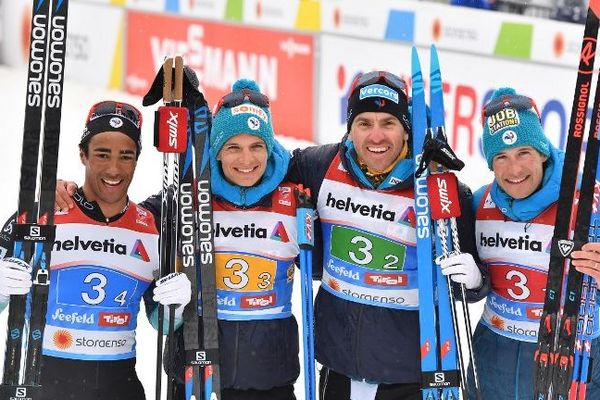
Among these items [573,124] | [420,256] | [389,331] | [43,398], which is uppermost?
[573,124]

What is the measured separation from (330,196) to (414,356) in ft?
2.26

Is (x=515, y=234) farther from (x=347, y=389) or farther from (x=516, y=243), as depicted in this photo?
(x=347, y=389)

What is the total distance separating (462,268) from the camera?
167 inches

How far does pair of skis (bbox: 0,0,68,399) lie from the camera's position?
13.8 ft

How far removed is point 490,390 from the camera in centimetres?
446

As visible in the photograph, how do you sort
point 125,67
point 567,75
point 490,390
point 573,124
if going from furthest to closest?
point 125,67 < point 567,75 < point 490,390 < point 573,124

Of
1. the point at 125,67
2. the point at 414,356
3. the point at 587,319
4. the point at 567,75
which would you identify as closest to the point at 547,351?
the point at 587,319

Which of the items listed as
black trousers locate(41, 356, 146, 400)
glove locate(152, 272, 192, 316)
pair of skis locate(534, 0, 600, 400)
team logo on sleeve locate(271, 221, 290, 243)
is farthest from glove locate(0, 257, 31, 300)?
pair of skis locate(534, 0, 600, 400)

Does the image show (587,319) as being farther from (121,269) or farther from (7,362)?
(7,362)

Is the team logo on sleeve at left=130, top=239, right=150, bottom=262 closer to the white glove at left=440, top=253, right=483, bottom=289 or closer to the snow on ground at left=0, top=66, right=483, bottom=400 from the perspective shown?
the white glove at left=440, top=253, right=483, bottom=289

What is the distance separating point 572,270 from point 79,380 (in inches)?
72.3

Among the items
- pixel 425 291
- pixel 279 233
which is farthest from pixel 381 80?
pixel 425 291

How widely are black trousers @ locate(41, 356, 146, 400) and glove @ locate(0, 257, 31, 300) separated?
1.05 ft

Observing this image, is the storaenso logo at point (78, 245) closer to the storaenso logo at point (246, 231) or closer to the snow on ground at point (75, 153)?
the storaenso logo at point (246, 231)
